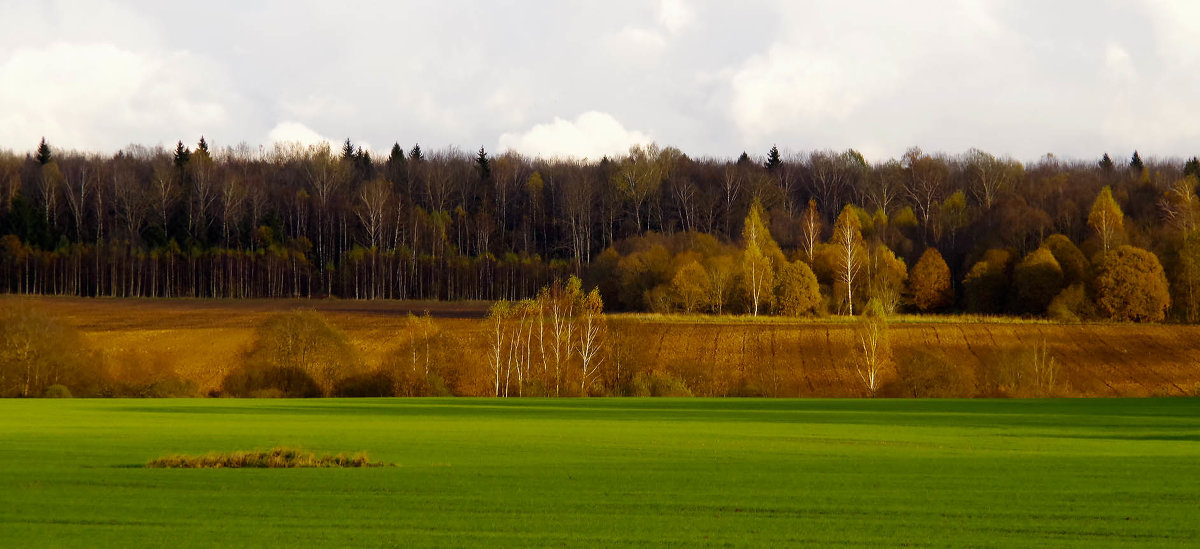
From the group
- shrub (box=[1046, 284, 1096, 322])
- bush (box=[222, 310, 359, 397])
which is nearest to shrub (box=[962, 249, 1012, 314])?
shrub (box=[1046, 284, 1096, 322])

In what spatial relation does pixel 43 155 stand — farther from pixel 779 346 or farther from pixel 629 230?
pixel 779 346

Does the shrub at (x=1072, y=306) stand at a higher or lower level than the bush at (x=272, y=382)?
higher

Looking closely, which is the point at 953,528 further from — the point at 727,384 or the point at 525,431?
the point at 727,384

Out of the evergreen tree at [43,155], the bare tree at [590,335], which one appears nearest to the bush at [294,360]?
the bare tree at [590,335]

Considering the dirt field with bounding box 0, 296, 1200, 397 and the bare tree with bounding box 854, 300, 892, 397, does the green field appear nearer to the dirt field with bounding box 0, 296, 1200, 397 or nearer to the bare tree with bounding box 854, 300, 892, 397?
the bare tree with bounding box 854, 300, 892, 397

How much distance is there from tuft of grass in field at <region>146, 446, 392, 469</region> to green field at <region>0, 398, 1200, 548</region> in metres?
0.85

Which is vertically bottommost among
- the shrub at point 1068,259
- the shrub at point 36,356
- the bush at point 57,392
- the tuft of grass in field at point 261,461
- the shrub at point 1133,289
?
the bush at point 57,392

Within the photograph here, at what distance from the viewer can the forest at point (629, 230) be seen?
9756cm

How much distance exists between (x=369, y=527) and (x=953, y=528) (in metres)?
8.82

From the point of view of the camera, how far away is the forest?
9756 cm

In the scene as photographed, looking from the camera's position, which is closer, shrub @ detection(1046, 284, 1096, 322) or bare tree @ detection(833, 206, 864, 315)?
shrub @ detection(1046, 284, 1096, 322)

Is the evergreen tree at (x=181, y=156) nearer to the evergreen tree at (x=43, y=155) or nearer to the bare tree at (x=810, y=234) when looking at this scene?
the evergreen tree at (x=43, y=155)

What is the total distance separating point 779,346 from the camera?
7988 cm

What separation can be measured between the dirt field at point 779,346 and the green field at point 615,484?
31.6 m
